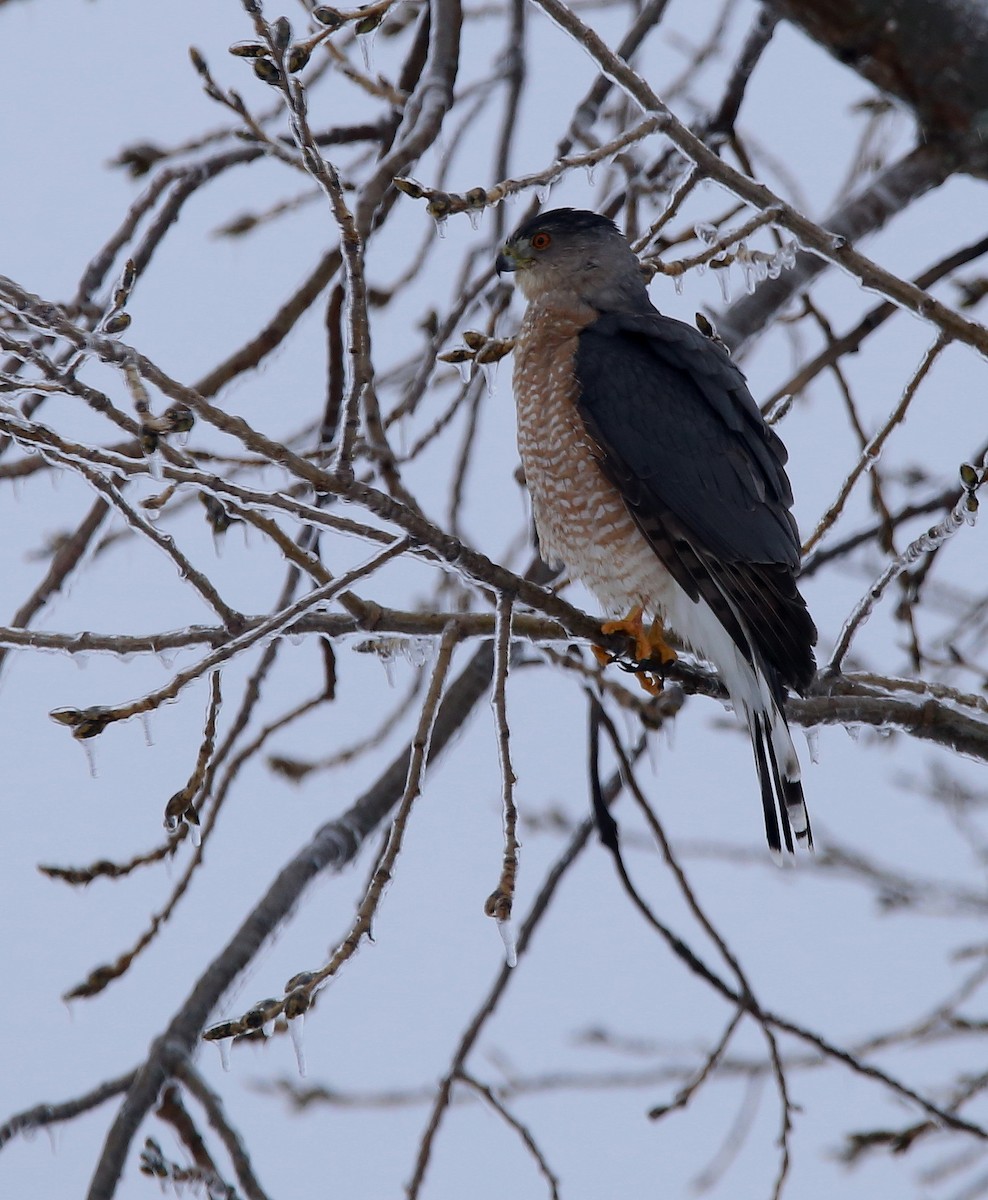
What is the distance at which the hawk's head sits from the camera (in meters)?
4.26

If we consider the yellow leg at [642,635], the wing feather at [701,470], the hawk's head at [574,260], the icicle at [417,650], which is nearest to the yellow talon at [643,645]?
the yellow leg at [642,635]

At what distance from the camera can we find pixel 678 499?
11.7ft

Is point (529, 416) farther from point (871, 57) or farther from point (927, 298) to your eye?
point (871, 57)

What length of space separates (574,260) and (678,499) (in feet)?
3.65

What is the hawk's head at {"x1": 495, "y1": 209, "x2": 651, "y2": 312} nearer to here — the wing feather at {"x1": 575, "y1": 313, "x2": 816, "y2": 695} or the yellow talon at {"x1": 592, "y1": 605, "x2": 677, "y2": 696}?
the wing feather at {"x1": 575, "y1": 313, "x2": 816, "y2": 695}

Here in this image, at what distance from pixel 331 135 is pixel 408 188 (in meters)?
2.26

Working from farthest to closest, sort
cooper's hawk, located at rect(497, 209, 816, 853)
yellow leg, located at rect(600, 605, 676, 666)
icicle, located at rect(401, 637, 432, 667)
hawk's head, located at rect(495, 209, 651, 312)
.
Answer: hawk's head, located at rect(495, 209, 651, 312), yellow leg, located at rect(600, 605, 676, 666), cooper's hawk, located at rect(497, 209, 816, 853), icicle, located at rect(401, 637, 432, 667)

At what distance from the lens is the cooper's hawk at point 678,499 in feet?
10.9

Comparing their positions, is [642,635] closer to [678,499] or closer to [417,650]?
[678,499]

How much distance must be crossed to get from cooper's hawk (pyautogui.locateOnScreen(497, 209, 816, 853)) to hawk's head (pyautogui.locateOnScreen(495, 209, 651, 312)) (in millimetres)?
137

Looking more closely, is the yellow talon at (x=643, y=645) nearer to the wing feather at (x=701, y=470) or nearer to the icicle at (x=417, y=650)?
the wing feather at (x=701, y=470)

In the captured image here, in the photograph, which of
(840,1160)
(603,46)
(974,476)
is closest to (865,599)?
(974,476)

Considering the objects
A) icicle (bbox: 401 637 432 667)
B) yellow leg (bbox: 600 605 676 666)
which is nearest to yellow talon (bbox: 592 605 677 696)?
yellow leg (bbox: 600 605 676 666)

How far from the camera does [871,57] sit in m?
2.21
